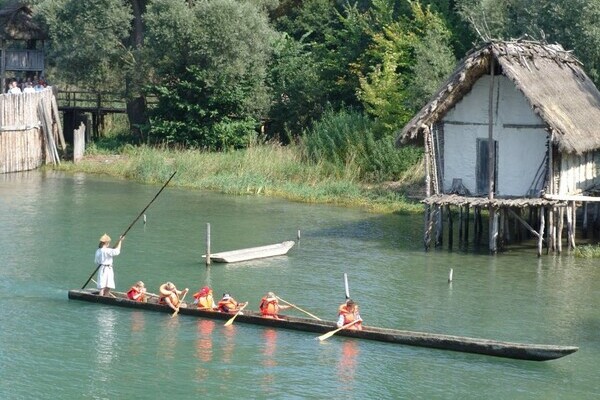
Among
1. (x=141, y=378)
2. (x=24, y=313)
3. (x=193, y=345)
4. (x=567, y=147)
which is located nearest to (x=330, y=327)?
(x=193, y=345)

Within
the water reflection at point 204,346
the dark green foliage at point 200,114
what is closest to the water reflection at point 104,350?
the water reflection at point 204,346

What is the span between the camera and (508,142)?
39.4m

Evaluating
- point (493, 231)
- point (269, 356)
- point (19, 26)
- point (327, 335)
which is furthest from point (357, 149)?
point (269, 356)

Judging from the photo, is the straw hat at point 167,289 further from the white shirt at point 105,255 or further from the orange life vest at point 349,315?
the orange life vest at point 349,315

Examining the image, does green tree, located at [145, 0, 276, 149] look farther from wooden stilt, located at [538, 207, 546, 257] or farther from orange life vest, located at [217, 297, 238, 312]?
orange life vest, located at [217, 297, 238, 312]

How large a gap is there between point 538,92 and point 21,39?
3361cm

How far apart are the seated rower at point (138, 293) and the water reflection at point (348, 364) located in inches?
234

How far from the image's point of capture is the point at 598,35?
4606cm

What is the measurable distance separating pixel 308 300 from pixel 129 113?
106 ft

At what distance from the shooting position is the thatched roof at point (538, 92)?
37.7 metres

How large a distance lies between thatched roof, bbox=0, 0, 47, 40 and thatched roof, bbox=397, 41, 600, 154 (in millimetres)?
29025

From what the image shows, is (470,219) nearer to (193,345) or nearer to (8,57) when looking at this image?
(193,345)

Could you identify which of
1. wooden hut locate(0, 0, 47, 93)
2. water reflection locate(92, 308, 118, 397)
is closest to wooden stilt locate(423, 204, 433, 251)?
water reflection locate(92, 308, 118, 397)

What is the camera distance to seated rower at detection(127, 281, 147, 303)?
102ft
